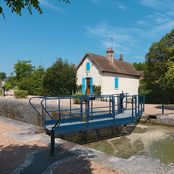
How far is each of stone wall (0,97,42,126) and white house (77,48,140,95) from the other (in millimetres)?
9233

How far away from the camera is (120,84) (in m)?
28.4

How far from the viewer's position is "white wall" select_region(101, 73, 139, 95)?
86.8 ft

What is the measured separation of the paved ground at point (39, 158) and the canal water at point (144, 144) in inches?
86.4

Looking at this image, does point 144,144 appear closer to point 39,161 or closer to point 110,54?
point 39,161

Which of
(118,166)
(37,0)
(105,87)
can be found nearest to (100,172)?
(118,166)

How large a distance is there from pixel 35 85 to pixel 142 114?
19.0m

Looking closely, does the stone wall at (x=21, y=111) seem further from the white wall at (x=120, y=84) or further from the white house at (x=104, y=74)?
the white wall at (x=120, y=84)

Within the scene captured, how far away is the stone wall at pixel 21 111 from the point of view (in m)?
14.9

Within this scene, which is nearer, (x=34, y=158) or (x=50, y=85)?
(x=34, y=158)

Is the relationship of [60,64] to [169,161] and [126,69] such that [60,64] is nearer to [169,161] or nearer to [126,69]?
[126,69]

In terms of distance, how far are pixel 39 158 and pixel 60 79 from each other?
20720mm

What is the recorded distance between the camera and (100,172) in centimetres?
523

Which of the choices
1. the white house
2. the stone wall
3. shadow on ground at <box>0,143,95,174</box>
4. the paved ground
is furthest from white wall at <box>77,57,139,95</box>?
shadow on ground at <box>0,143,95,174</box>

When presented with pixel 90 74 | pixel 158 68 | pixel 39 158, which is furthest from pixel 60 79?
pixel 39 158
